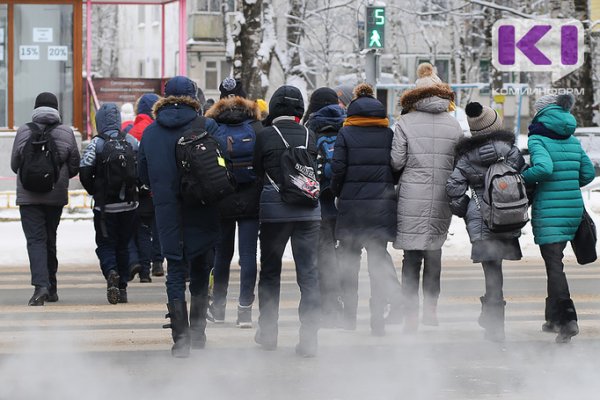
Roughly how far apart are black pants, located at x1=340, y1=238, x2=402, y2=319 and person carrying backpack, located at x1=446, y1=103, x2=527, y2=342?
63 centimetres

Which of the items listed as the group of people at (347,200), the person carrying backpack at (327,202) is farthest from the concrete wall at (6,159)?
the group of people at (347,200)

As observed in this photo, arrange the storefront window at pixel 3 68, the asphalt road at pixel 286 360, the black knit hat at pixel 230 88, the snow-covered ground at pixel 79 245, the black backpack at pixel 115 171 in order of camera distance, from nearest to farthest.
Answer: the asphalt road at pixel 286 360 → the black knit hat at pixel 230 88 → the black backpack at pixel 115 171 → the snow-covered ground at pixel 79 245 → the storefront window at pixel 3 68

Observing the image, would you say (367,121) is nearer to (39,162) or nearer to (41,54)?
(39,162)

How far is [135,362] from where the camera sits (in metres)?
9.09

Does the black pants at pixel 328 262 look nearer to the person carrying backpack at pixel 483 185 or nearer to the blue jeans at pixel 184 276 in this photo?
the person carrying backpack at pixel 483 185

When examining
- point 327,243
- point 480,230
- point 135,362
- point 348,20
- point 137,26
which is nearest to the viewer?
point 135,362

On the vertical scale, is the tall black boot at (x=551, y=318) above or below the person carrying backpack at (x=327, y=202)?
below

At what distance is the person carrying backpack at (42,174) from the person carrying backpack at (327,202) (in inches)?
95.5

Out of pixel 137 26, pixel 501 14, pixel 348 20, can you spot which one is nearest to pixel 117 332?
pixel 501 14

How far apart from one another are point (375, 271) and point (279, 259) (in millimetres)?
870

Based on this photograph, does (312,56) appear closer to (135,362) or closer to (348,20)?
(348,20)

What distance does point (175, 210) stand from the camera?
30.2ft

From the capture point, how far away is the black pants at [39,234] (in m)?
12.2

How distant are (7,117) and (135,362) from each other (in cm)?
1611
